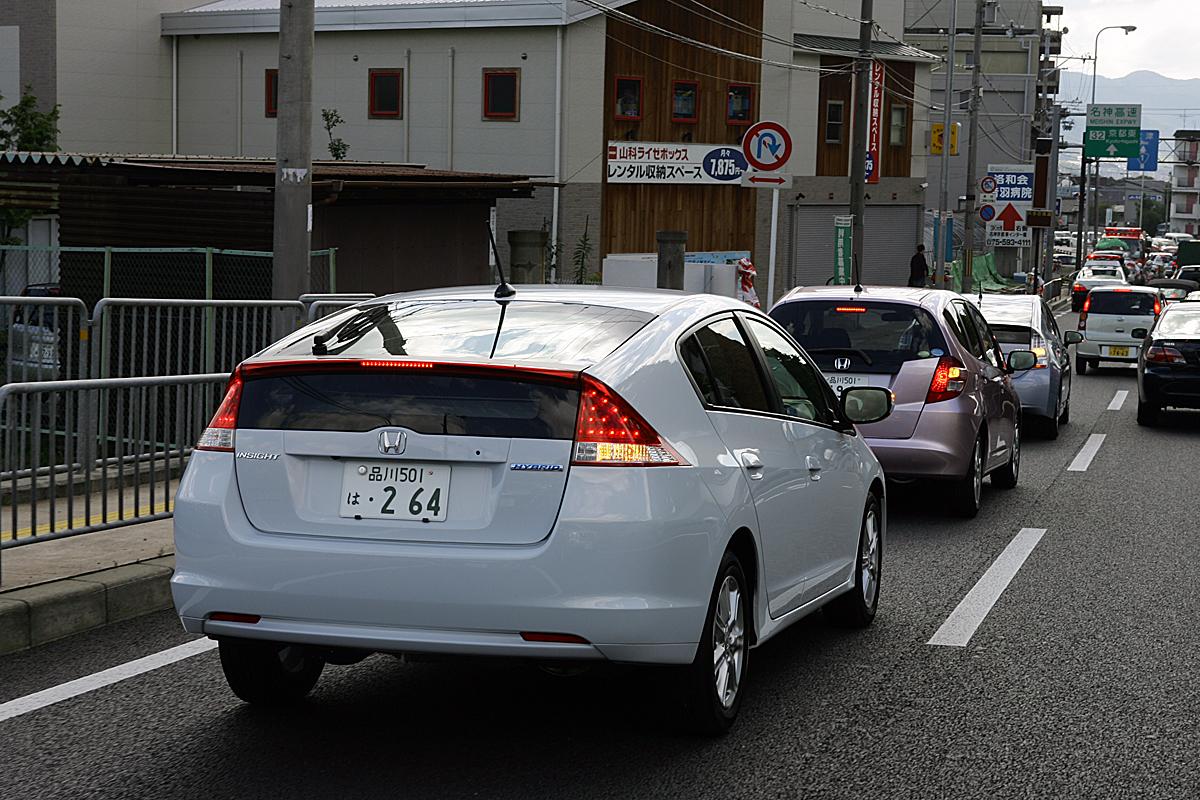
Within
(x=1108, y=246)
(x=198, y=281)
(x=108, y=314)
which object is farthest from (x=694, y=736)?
(x=1108, y=246)

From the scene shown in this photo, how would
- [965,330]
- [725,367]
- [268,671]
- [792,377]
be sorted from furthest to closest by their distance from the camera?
[965,330]
[792,377]
[725,367]
[268,671]

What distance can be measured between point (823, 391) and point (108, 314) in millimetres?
6555

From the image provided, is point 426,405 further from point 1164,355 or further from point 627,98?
point 627,98

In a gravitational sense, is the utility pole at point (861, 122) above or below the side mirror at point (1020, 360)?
above

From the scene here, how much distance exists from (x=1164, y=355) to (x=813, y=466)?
1465 cm

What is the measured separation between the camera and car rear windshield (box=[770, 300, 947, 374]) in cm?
1159

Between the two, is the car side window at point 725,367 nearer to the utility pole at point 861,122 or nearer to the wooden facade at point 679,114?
the utility pole at point 861,122

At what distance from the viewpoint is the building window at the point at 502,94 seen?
37562 millimetres

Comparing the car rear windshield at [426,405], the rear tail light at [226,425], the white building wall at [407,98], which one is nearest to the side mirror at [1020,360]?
the car rear windshield at [426,405]

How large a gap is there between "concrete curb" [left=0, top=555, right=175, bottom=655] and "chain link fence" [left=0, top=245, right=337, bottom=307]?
30.3 ft

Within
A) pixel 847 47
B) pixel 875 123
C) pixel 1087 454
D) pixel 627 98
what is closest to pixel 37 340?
pixel 1087 454

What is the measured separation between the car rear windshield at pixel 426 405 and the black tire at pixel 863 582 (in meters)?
2.82

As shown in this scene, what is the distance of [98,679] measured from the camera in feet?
21.2

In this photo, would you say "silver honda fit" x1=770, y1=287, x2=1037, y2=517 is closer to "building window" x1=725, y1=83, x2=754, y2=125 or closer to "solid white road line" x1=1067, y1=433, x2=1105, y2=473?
"solid white road line" x1=1067, y1=433, x2=1105, y2=473
